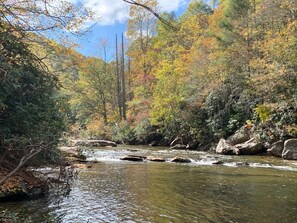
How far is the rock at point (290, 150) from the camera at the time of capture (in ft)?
51.0

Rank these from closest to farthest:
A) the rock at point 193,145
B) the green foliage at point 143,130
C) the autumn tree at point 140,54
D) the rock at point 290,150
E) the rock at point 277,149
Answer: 1. the rock at point 290,150
2. the rock at point 277,149
3. the rock at point 193,145
4. the green foliage at point 143,130
5. the autumn tree at point 140,54

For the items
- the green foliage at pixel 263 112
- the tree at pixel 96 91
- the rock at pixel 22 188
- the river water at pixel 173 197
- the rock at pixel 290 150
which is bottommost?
the river water at pixel 173 197

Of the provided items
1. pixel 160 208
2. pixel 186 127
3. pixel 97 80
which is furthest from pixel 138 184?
pixel 97 80

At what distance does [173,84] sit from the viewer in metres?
26.1

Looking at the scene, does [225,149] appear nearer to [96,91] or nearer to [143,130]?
[143,130]

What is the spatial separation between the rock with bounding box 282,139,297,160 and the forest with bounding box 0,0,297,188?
1.06 m

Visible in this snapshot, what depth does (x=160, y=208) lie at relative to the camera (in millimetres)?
7250

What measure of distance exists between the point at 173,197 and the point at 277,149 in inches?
417

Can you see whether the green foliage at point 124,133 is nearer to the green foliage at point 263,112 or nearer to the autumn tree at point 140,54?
the autumn tree at point 140,54

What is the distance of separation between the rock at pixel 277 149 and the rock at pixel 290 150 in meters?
0.69

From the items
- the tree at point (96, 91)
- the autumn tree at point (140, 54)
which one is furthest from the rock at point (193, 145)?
the tree at point (96, 91)

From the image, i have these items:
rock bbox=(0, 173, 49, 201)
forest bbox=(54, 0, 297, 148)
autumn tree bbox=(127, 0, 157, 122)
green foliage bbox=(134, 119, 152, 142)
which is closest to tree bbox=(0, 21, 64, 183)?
rock bbox=(0, 173, 49, 201)

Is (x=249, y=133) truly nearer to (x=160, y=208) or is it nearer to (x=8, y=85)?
(x=160, y=208)

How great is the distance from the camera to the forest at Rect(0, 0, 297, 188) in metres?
7.36
